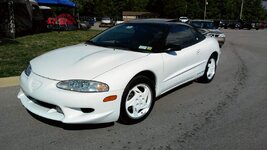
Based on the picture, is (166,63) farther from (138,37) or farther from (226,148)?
(226,148)

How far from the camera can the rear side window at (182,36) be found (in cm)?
470

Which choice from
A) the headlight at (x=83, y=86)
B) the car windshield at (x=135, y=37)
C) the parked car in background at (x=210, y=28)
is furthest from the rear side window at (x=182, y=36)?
the parked car in background at (x=210, y=28)

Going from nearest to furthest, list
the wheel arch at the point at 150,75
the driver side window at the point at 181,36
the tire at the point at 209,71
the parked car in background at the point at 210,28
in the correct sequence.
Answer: the wheel arch at the point at 150,75
the driver side window at the point at 181,36
the tire at the point at 209,71
the parked car in background at the point at 210,28

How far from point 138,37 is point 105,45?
56 centimetres

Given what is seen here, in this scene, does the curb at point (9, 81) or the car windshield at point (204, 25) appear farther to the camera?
the car windshield at point (204, 25)

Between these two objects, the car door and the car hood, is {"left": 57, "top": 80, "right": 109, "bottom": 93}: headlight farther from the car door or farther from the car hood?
the car door

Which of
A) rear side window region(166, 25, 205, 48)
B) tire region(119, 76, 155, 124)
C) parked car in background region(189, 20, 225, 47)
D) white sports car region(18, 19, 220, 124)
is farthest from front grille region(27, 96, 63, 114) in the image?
parked car in background region(189, 20, 225, 47)

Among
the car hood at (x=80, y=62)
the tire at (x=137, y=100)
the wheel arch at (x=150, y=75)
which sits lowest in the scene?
the tire at (x=137, y=100)

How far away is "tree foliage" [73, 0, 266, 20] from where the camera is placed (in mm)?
72625

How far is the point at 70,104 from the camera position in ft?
10.6

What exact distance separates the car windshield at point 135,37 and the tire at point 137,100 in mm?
593

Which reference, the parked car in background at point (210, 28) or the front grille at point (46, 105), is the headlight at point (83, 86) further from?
the parked car in background at point (210, 28)

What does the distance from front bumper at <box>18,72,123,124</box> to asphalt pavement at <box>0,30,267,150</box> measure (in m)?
0.28

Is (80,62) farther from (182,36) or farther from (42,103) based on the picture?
(182,36)
